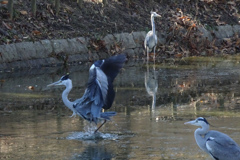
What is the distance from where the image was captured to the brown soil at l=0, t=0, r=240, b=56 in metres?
20.2

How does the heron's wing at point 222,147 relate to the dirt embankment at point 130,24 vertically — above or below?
below

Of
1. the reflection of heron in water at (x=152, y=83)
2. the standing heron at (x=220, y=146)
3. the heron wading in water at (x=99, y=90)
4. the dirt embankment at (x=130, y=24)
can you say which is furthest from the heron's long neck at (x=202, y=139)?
the dirt embankment at (x=130, y=24)

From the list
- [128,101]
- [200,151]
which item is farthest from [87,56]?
[200,151]

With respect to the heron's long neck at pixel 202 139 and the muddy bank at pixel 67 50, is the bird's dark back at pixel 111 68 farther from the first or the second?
the muddy bank at pixel 67 50

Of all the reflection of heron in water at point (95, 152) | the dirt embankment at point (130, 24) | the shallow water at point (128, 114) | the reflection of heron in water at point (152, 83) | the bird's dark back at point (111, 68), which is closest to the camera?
the reflection of heron in water at point (95, 152)

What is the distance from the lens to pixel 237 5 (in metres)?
30.0

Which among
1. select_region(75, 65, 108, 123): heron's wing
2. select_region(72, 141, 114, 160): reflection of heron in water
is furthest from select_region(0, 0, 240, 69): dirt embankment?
select_region(72, 141, 114, 160): reflection of heron in water

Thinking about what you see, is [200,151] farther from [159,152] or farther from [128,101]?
[128,101]

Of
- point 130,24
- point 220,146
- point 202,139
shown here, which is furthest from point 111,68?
point 130,24

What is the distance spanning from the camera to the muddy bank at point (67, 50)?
18406mm

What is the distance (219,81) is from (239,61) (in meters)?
4.93

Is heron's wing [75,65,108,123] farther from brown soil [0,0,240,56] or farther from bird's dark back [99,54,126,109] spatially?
brown soil [0,0,240,56]

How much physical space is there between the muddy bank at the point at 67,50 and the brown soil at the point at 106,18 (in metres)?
0.39

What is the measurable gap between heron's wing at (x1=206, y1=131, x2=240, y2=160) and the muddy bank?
1085 cm
